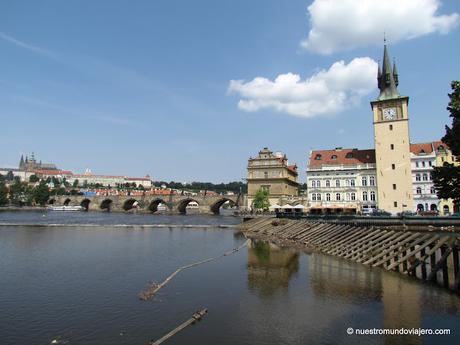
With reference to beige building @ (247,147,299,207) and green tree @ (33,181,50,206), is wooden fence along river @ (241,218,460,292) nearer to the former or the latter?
beige building @ (247,147,299,207)

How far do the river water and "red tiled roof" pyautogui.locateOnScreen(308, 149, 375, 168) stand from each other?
41759 millimetres

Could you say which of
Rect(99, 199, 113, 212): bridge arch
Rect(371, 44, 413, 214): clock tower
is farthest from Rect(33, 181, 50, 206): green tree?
Rect(371, 44, 413, 214): clock tower

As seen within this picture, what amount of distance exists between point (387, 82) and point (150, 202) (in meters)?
84.0

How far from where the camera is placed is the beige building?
82812 millimetres

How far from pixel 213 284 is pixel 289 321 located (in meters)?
6.80

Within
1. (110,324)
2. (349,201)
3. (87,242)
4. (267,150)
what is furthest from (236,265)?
(267,150)

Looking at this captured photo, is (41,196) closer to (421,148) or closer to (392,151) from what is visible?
(392,151)

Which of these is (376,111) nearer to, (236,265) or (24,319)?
(236,265)

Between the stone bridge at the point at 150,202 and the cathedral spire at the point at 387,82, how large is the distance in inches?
1831

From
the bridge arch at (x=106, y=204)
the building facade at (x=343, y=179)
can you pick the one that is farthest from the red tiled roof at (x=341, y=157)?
the bridge arch at (x=106, y=204)

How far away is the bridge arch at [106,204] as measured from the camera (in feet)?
447

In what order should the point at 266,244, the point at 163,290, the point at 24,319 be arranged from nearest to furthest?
the point at 24,319, the point at 163,290, the point at 266,244

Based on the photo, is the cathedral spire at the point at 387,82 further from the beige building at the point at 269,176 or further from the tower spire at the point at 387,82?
the beige building at the point at 269,176

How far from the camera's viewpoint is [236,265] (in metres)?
25.6
